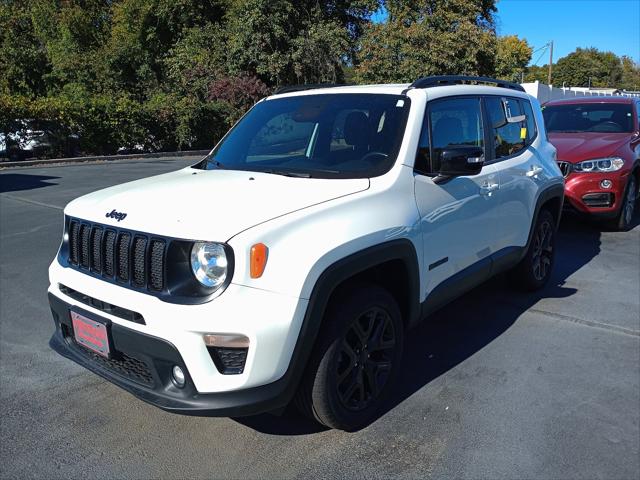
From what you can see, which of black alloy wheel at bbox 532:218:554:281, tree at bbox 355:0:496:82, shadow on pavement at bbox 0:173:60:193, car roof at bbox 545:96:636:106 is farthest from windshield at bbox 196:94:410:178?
tree at bbox 355:0:496:82

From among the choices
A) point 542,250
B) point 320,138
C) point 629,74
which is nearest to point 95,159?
point 542,250

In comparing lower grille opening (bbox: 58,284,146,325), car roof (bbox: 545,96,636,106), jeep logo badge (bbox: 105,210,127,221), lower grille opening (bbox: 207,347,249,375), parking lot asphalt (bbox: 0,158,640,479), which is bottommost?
parking lot asphalt (bbox: 0,158,640,479)

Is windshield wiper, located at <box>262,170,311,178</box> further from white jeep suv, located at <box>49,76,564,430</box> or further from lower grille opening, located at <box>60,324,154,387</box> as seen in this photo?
lower grille opening, located at <box>60,324,154,387</box>

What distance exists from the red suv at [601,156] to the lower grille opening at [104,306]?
6288 mm

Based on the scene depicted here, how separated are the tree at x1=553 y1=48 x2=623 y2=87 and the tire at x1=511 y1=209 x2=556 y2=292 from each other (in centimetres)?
8440

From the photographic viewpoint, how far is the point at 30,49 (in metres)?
27.5

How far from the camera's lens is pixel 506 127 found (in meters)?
4.65

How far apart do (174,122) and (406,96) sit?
20.6 meters

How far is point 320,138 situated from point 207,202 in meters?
1.17

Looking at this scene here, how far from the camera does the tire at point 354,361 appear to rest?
2787mm

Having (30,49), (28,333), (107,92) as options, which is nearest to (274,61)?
(107,92)

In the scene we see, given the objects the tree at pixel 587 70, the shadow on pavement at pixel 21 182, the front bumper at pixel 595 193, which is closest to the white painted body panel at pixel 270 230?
the front bumper at pixel 595 193

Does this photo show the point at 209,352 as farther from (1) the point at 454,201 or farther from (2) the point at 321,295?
(1) the point at 454,201

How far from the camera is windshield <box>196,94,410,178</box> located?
339 centimetres
